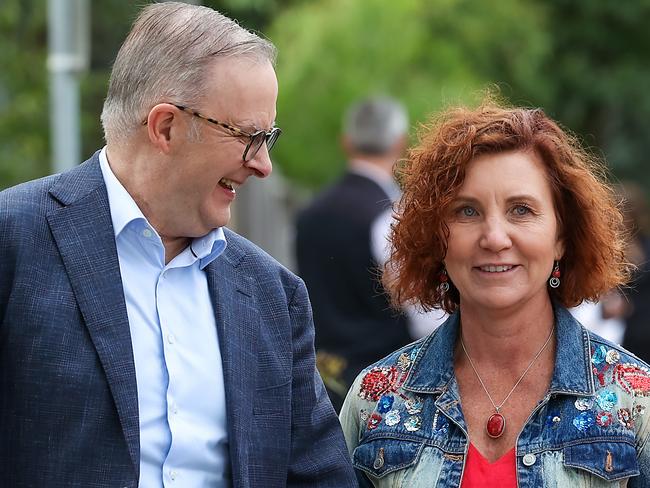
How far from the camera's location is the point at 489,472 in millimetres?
3383

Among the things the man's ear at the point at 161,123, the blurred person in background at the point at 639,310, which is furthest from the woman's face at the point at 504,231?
the blurred person in background at the point at 639,310

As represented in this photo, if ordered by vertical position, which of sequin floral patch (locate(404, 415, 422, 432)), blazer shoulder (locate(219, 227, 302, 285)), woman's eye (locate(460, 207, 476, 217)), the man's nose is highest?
the man's nose

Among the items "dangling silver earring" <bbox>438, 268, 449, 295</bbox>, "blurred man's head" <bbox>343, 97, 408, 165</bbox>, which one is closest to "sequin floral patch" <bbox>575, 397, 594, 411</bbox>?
"dangling silver earring" <bbox>438, 268, 449, 295</bbox>

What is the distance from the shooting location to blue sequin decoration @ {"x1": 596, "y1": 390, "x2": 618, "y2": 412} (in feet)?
11.0

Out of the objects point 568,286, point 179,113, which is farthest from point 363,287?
point 179,113

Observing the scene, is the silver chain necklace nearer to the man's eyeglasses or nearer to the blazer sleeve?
the blazer sleeve

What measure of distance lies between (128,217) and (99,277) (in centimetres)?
17

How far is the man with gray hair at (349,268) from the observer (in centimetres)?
669

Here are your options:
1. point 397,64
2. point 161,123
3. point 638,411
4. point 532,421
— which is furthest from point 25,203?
point 397,64

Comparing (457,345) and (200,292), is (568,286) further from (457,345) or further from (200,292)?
(200,292)

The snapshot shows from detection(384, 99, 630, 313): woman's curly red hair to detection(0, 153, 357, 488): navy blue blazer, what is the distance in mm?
557

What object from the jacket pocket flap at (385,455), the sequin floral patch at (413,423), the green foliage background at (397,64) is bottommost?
the jacket pocket flap at (385,455)

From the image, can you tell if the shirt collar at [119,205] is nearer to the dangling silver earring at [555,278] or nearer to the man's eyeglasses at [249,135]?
the man's eyeglasses at [249,135]

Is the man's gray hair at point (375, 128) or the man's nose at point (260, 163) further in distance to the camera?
the man's gray hair at point (375, 128)
